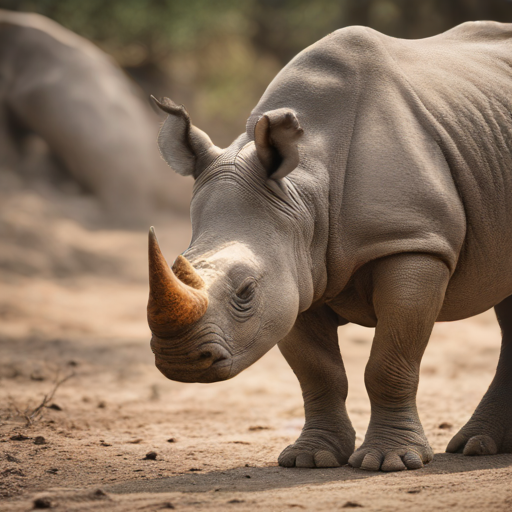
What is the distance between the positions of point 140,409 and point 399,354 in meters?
3.10

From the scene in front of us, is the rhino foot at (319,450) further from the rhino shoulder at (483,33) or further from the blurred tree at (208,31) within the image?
the blurred tree at (208,31)

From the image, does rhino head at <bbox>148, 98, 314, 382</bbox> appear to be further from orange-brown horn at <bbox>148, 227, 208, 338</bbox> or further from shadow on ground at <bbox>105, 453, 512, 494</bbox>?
shadow on ground at <bbox>105, 453, 512, 494</bbox>

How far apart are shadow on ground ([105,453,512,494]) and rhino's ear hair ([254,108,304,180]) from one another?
4.85 feet

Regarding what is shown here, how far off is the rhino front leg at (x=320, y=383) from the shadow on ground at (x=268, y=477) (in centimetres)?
24

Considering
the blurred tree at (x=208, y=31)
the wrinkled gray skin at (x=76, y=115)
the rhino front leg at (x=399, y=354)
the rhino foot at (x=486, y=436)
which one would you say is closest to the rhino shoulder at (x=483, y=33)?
the rhino front leg at (x=399, y=354)

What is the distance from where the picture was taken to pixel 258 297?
392cm

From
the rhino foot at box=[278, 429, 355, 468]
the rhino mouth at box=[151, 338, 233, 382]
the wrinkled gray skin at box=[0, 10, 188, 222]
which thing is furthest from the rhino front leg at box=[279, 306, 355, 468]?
the wrinkled gray skin at box=[0, 10, 188, 222]

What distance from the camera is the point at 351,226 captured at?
4.38 metres

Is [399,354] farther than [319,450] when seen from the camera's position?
No

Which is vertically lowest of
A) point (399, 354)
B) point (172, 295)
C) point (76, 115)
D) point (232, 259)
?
point (399, 354)

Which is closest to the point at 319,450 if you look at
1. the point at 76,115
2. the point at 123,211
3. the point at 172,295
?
the point at 172,295

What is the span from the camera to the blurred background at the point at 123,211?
21.7 feet

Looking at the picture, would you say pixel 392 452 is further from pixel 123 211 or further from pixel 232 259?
pixel 123 211

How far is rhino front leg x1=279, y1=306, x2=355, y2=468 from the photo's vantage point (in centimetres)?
485
